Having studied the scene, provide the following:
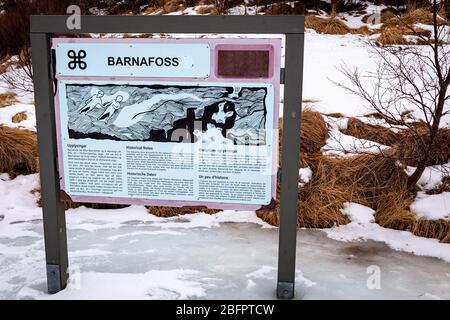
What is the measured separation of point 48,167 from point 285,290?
5.50ft

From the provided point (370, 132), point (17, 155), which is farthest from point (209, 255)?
point (17, 155)

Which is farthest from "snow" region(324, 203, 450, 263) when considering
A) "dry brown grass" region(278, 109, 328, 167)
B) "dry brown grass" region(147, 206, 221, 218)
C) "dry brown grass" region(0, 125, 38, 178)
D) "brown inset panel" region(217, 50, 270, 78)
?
"dry brown grass" region(0, 125, 38, 178)

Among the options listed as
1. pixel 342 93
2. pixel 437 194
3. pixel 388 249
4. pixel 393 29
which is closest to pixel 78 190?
pixel 388 249

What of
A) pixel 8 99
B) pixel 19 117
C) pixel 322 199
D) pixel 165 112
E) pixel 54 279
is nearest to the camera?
pixel 165 112

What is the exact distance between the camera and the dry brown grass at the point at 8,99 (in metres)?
7.02

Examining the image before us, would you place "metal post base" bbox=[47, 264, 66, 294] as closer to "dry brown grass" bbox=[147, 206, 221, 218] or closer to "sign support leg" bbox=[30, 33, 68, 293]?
"sign support leg" bbox=[30, 33, 68, 293]

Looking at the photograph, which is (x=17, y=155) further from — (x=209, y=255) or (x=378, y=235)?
(x=378, y=235)

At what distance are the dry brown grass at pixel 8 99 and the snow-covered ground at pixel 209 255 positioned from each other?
2.04m

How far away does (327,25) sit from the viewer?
31.6 ft

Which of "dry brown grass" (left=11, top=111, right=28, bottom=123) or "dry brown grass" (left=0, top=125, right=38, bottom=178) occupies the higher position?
"dry brown grass" (left=11, top=111, right=28, bottom=123)

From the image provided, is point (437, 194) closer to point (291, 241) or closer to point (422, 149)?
point (422, 149)

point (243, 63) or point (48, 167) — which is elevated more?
point (243, 63)

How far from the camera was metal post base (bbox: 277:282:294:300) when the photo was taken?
10.3 ft
